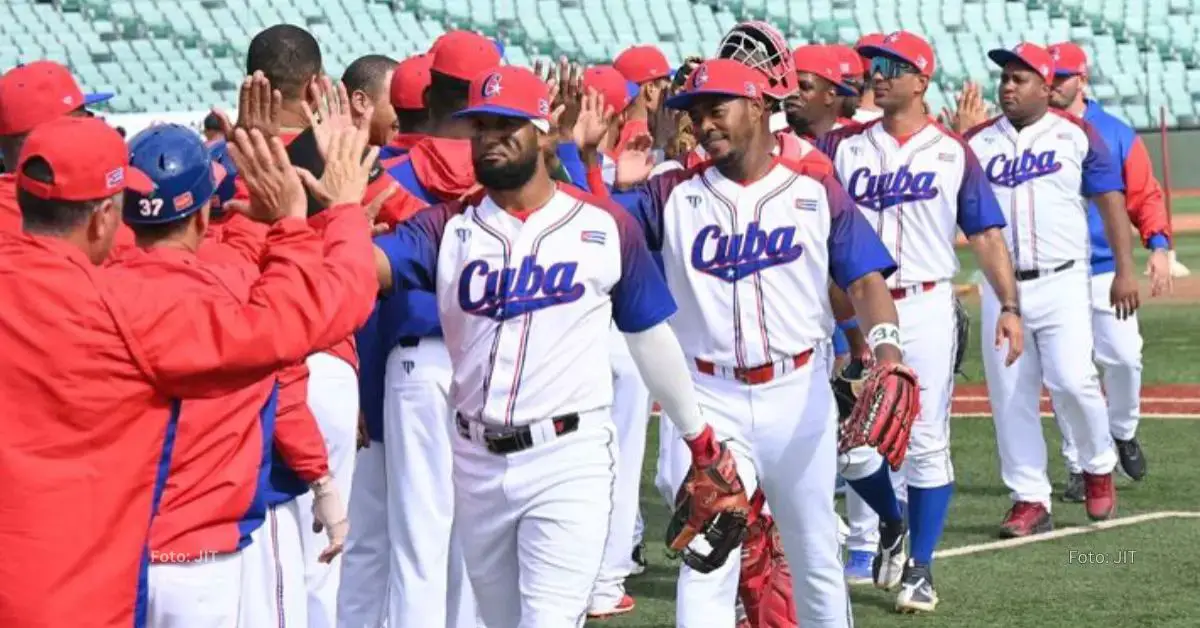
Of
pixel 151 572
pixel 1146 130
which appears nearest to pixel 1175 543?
pixel 151 572

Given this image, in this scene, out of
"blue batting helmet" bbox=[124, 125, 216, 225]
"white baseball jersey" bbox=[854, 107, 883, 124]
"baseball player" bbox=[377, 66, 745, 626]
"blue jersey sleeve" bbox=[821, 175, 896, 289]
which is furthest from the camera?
"white baseball jersey" bbox=[854, 107, 883, 124]

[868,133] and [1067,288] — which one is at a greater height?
[868,133]

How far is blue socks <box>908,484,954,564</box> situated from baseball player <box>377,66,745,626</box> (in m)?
3.02

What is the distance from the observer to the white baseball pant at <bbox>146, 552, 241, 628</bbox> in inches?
191

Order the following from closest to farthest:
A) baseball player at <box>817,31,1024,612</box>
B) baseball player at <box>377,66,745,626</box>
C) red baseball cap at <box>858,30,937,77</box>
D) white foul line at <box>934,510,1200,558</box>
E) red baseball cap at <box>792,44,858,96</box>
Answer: baseball player at <box>377,66,745,626</box>
baseball player at <box>817,31,1024,612</box>
red baseball cap at <box>858,30,937,77</box>
white foul line at <box>934,510,1200,558</box>
red baseball cap at <box>792,44,858,96</box>

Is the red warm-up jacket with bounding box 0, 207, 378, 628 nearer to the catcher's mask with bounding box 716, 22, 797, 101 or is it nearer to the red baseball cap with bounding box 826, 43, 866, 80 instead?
the catcher's mask with bounding box 716, 22, 797, 101

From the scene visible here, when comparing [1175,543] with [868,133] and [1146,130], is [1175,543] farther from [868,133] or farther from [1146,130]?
[1146,130]

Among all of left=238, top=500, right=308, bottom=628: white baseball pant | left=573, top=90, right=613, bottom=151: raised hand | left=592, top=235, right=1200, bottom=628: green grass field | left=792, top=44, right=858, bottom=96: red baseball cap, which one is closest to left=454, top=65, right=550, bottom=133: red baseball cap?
left=238, top=500, right=308, bottom=628: white baseball pant

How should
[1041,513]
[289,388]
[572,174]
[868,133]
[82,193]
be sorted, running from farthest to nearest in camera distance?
A: 1. [1041,513]
2. [868,133]
3. [572,174]
4. [289,388]
5. [82,193]

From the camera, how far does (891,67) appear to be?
9367 millimetres

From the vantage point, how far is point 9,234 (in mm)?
4246

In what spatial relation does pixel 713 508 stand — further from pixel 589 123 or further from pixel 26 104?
pixel 26 104

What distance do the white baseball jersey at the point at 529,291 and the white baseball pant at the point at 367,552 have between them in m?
1.43

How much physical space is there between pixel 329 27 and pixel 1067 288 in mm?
22975
